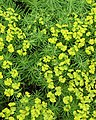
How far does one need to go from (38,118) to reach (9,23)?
2.53 feet

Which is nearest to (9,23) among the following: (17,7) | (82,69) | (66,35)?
(17,7)

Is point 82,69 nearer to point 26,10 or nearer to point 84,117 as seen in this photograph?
point 84,117

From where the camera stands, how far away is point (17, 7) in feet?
9.43

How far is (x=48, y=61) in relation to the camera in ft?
8.43

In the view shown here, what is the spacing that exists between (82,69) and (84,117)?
39 cm

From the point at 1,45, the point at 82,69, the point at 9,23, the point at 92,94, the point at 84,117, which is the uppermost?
the point at 9,23

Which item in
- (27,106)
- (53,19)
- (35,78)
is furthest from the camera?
(53,19)

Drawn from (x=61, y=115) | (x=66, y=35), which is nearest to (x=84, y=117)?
(x=61, y=115)

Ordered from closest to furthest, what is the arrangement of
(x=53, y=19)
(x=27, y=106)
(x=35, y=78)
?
(x=27, y=106) < (x=35, y=78) < (x=53, y=19)

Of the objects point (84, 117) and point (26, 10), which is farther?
point (26, 10)

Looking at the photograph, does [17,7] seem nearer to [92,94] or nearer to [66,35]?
[66,35]

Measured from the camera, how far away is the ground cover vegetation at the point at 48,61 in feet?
8.03

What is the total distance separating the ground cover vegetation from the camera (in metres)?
2.45

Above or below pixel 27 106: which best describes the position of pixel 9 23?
above
